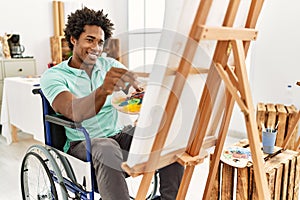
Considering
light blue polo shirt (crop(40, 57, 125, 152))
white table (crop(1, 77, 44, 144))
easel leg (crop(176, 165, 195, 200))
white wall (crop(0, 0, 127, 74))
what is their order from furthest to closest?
1. white wall (crop(0, 0, 127, 74))
2. white table (crop(1, 77, 44, 144))
3. light blue polo shirt (crop(40, 57, 125, 152))
4. easel leg (crop(176, 165, 195, 200))

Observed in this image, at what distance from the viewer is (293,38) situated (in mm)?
3047

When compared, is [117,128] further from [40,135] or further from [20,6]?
[20,6]

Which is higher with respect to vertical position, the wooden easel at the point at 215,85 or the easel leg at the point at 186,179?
the wooden easel at the point at 215,85

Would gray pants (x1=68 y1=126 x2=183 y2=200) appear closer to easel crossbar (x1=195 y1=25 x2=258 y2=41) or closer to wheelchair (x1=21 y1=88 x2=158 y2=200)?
wheelchair (x1=21 y1=88 x2=158 y2=200)

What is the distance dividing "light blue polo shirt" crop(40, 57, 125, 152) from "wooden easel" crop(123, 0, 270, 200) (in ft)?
1.89

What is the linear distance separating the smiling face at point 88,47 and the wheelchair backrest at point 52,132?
9.9 inches

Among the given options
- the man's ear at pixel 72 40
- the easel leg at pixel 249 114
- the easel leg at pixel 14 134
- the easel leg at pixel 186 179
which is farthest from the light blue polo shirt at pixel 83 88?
the easel leg at pixel 14 134

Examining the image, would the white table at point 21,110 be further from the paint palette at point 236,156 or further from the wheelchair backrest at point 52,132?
the paint palette at point 236,156

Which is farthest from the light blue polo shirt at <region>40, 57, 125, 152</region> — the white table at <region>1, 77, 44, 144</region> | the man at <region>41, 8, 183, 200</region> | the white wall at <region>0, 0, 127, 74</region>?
the white wall at <region>0, 0, 127, 74</region>

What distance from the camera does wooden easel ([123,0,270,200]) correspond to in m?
0.88

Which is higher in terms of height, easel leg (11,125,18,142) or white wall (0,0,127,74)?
white wall (0,0,127,74)

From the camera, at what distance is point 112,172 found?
1257 mm

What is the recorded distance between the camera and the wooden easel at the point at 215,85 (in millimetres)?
876

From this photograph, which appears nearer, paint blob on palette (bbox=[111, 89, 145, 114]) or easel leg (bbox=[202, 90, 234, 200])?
easel leg (bbox=[202, 90, 234, 200])
